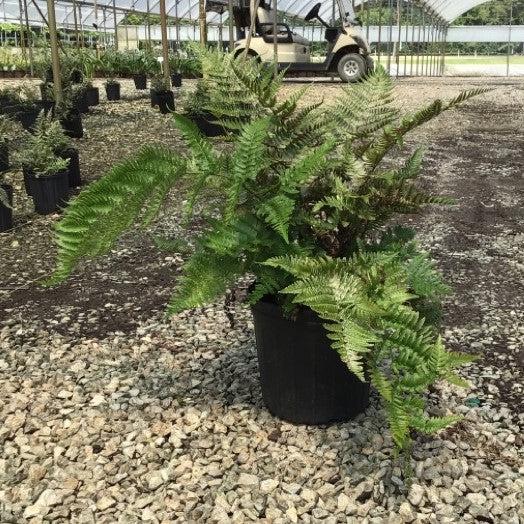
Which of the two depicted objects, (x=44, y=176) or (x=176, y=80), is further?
(x=176, y=80)

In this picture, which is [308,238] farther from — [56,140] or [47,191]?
[56,140]

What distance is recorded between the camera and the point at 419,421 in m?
1.70

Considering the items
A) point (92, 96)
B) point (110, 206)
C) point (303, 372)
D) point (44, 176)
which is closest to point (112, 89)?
point (92, 96)

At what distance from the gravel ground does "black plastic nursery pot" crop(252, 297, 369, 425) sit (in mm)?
62

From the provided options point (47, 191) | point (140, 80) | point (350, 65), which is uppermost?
point (350, 65)

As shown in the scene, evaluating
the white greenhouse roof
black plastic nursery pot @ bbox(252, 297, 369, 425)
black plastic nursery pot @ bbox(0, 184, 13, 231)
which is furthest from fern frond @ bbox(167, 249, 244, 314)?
the white greenhouse roof

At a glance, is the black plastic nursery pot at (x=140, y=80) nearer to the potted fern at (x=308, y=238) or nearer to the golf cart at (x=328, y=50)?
the golf cart at (x=328, y=50)

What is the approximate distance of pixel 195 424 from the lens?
2.40 m

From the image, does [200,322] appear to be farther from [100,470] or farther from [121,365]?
[100,470]

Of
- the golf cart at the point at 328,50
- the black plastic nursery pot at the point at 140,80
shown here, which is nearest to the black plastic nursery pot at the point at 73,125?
the black plastic nursery pot at the point at 140,80

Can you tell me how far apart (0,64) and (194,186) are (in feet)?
56.3

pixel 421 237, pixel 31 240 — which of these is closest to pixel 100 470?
pixel 31 240

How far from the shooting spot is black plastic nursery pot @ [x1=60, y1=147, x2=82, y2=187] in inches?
226

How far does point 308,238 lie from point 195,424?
0.80m
